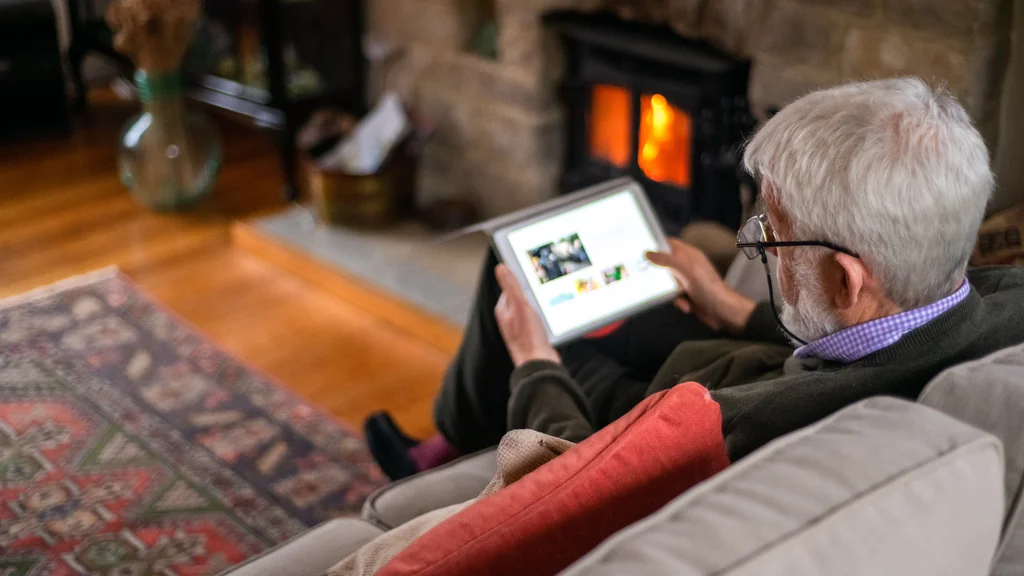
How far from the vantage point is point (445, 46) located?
10.9ft

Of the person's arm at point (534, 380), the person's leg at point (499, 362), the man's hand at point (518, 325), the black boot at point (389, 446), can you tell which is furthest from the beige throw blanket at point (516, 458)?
the black boot at point (389, 446)

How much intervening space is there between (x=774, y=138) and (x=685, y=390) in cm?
35

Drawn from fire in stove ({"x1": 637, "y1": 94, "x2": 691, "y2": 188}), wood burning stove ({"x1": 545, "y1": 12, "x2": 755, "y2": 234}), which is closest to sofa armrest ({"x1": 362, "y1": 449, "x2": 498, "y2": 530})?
wood burning stove ({"x1": 545, "y1": 12, "x2": 755, "y2": 234})

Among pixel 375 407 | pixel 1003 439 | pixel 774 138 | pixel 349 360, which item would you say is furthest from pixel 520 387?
pixel 349 360

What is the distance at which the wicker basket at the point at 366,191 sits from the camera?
3.22m

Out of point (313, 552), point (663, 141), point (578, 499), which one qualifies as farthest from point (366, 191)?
point (578, 499)

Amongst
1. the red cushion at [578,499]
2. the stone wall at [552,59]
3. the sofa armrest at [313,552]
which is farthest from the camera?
the stone wall at [552,59]

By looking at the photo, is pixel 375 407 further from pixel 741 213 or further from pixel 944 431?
pixel 944 431

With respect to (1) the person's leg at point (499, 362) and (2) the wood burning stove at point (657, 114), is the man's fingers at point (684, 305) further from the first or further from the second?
(2) the wood burning stove at point (657, 114)

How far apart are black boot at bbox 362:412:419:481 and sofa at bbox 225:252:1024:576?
121cm

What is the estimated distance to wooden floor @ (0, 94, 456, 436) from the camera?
2.69 m

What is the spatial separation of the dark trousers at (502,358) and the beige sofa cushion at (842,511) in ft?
2.73

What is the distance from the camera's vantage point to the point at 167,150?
3359 mm

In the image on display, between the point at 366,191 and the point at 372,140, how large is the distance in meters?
0.17
